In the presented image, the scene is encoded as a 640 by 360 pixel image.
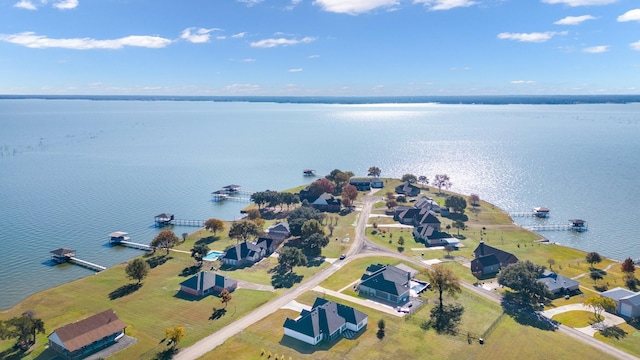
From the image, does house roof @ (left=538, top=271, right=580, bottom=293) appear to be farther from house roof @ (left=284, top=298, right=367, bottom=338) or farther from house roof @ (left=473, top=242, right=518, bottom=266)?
house roof @ (left=284, top=298, right=367, bottom=338)

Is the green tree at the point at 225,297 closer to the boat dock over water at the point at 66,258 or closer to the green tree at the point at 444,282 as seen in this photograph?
the green tree at the point at 444,282

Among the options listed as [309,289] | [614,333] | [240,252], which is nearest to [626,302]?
[614,333]

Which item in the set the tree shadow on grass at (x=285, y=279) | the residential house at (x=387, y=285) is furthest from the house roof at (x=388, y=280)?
the tree shadow on grass at (x=285, y=279)

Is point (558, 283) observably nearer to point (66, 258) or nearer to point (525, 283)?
point (525, 283)

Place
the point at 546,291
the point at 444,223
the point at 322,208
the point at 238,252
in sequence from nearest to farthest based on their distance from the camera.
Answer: the point at 546,291 < the point at 238,252 < the point at 444,223 < the point at 322,208

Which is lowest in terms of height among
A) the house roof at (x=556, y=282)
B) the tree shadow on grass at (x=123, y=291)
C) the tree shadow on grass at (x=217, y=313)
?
the tree shadow on grass at (x=123, y=291)

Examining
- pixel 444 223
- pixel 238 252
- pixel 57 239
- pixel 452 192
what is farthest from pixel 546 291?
pixel 57 239

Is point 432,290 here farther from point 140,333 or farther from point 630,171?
point 630,171
